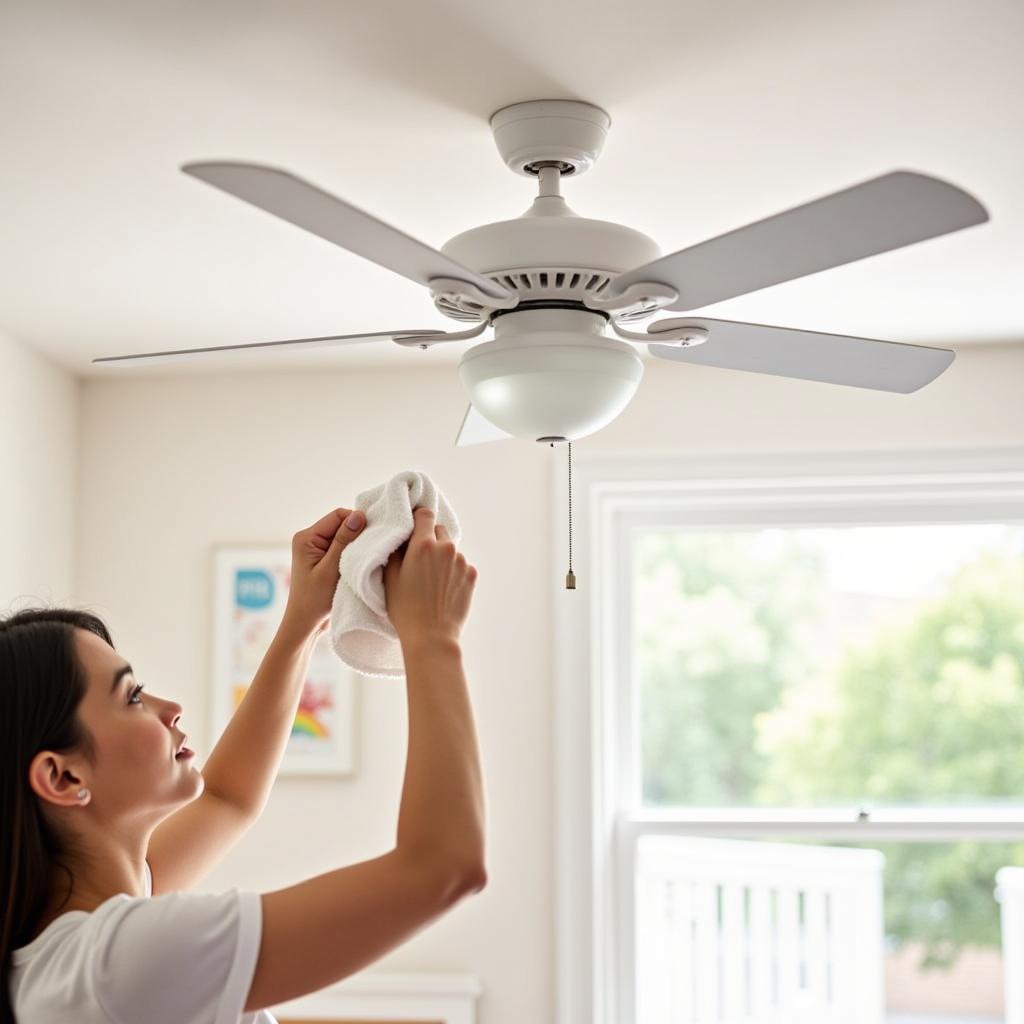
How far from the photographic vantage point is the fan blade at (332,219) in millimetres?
1163

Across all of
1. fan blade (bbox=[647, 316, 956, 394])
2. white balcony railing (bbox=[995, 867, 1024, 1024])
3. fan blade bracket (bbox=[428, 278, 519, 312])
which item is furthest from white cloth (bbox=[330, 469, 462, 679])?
white balcony railing (bbox=[995, 867, 1024, 1024])

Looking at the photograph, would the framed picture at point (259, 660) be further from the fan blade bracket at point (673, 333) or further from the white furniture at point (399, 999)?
the fan blade bracket at point (673, 333)

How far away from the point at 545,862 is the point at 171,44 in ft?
7.33

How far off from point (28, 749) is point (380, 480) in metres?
2.17

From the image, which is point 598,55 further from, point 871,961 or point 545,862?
point 871,961

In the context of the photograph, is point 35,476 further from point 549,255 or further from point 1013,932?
point 1013,932

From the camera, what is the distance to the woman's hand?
1340 mm

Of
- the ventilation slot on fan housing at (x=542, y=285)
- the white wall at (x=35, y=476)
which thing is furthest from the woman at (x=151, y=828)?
the white wall at (x=35, y=476)

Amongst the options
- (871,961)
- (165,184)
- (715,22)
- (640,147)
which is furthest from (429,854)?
(871,961)

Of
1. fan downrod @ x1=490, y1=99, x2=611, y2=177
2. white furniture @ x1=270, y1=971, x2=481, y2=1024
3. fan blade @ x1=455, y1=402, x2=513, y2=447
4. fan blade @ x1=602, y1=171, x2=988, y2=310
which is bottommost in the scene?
white furniture @ x1=270, y1=971, x2=481, y2=1024

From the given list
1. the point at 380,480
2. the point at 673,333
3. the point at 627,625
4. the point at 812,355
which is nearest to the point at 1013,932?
the point at 627,625

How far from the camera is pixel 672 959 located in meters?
3.44

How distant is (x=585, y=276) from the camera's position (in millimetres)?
1607

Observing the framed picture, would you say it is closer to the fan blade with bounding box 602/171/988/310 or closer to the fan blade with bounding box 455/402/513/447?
the fan blade with bounding box 455/402/513/447
